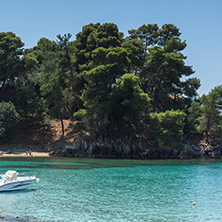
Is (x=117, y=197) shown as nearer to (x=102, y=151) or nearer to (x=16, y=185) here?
(x=16, y=185)

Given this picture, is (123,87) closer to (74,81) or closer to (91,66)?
(91,66)

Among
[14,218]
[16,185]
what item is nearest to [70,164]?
[16,185]

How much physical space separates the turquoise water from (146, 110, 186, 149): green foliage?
2486 centimetres

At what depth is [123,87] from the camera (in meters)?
70.0

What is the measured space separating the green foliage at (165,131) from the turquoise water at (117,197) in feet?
81.6

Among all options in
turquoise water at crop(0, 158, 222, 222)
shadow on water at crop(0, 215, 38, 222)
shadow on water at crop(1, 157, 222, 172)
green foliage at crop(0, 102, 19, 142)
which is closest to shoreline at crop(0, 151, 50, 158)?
green foliage at crop(0, 102, 19, 142)

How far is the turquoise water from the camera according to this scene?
76.1 feet

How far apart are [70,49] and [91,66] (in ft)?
24.1

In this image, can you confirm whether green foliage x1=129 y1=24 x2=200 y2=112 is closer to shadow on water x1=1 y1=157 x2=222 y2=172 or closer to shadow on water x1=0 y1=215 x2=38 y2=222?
shadow on water x1=1 y1=157 x2=222 y2=172

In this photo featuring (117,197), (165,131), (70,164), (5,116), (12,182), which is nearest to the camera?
(117,197)

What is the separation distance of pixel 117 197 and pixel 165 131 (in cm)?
4209

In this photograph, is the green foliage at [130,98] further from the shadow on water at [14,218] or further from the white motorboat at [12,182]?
the shadow on water at [14,218]

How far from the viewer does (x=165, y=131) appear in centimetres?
6962

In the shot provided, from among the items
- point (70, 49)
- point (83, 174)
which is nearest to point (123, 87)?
point (70, 49)
